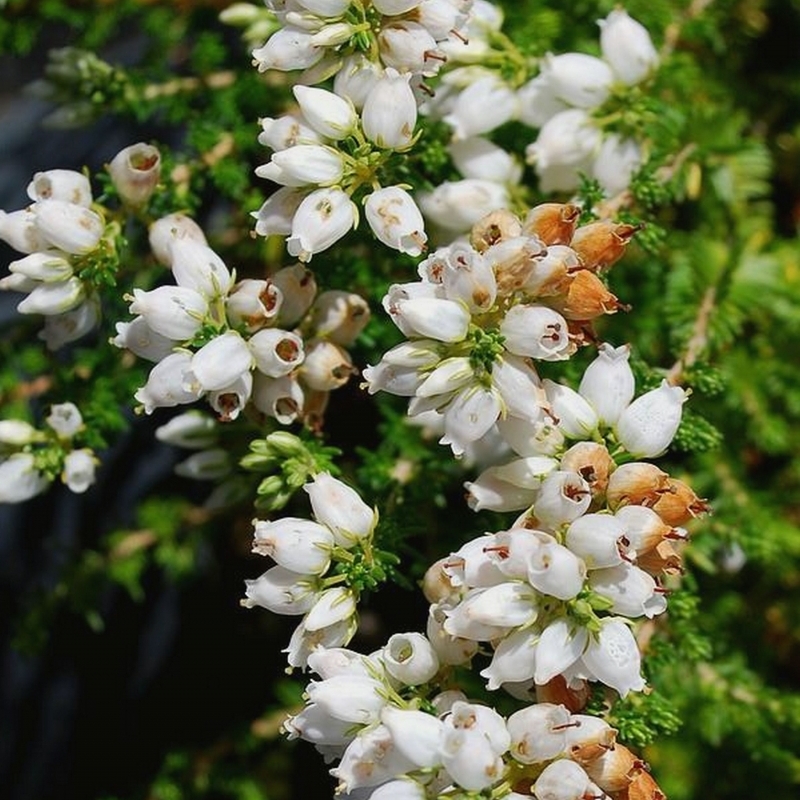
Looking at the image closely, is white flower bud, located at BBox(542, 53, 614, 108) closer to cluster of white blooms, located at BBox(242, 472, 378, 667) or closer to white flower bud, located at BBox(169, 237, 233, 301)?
white flower bud, located at BBox(169, 237, 233, 301)

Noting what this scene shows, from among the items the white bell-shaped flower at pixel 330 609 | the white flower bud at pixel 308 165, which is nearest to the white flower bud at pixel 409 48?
the white flower bud at pixel 308 165

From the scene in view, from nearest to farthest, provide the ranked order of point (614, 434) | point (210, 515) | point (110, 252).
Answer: point (614, 434)
point (110, 252)
point (210, 515)

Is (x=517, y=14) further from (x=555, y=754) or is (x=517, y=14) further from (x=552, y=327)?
(x=555, y=754)

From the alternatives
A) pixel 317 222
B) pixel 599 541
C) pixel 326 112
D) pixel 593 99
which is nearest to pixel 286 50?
pixel 326 112

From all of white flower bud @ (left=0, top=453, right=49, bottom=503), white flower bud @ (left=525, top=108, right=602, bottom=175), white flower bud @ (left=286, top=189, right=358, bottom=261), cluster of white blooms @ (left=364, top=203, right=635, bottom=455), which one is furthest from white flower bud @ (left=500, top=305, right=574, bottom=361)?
white flower bud @ (left=0, top=453, right=49, bottom=503)

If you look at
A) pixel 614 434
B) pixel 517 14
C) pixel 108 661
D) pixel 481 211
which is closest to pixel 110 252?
pixel 481 211
